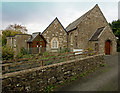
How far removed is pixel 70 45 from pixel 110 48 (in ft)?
26.0

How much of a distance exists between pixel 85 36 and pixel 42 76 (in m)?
13.0

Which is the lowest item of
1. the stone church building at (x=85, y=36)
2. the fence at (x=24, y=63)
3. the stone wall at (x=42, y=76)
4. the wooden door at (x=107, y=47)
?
the stone wall at (x=42, y=76)

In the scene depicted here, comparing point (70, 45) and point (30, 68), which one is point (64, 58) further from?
point (70, 45)

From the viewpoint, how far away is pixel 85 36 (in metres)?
15.5

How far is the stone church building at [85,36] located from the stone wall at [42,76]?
589cm

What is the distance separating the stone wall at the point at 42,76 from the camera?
Result: 400 cm

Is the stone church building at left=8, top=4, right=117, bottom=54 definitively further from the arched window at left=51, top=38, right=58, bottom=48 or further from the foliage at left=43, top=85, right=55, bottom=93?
the foliage at left=43, top=85, right=55, bottom=93

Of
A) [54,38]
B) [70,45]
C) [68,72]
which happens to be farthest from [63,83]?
[70,45]

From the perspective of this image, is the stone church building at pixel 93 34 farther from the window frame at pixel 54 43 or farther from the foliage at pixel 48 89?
the foliage at pixel 48 89

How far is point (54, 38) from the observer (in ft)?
45.1

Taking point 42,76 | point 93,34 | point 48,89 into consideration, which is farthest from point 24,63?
point 93,34

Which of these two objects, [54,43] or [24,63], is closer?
[24,63]

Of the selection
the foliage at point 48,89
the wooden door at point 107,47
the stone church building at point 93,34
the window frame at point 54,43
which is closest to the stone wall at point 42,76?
the foliage at point 48,89

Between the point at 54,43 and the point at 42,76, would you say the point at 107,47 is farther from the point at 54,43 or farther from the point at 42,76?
the point at 42,76
